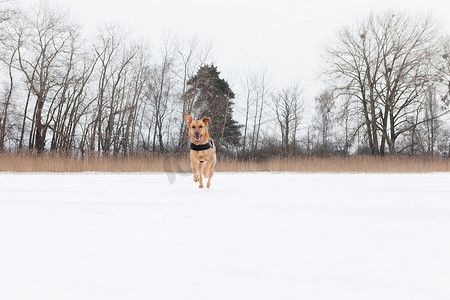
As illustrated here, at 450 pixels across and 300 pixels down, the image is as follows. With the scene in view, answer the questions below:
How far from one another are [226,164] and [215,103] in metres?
16.8

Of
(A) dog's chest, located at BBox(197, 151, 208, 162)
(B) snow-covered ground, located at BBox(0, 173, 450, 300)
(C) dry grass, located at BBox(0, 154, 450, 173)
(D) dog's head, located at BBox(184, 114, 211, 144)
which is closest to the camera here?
(B) snow-covered ground, located at BBox(0, 173, 450, 300)

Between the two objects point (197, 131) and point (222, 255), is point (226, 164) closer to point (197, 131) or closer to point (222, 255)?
point (197, 131)

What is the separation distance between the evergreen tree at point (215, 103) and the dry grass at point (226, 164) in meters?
11.9

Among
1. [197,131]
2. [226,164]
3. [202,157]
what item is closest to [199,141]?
[197,131]

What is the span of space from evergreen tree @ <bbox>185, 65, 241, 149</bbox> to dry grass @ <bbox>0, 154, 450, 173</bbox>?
39.0ft

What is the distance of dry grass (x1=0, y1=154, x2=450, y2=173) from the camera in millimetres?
11742

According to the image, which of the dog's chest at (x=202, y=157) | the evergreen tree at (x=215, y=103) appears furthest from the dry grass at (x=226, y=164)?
the evergreen tree at (x=215, y=103)

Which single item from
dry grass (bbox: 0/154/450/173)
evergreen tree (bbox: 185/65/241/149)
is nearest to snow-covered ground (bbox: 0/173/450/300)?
dry grass (bbox: 0/154/450/173)

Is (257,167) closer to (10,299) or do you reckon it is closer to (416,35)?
(10,299)

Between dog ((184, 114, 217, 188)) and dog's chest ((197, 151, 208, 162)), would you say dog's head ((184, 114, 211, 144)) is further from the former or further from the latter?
dog's chest ((197, 151, 208, 162))

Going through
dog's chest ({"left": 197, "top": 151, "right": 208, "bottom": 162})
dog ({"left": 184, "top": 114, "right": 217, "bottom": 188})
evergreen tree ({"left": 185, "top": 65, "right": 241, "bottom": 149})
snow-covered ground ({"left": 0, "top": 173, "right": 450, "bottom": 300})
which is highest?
evergreen tree ({"left": 185, "top": 65, "right": 241, "bottom": 149})

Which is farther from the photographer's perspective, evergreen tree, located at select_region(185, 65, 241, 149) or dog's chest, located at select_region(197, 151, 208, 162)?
evergreen tree, located at select_region(185, 65, 241, 149)

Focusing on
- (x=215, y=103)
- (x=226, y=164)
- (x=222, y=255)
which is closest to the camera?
(x=222, y=255)

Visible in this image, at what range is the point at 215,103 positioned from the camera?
29.7 m
